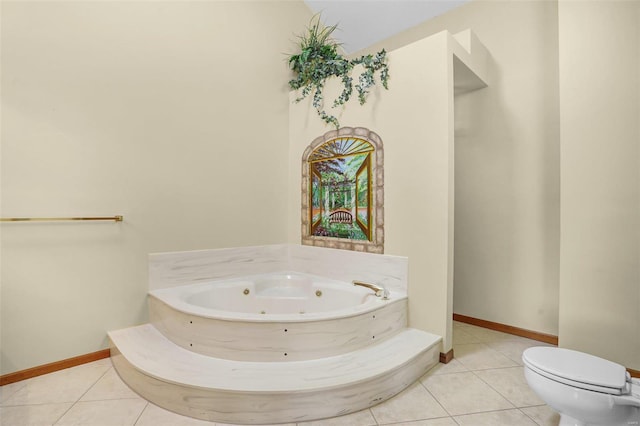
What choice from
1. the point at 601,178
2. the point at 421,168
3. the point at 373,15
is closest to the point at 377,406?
the point at 421,168

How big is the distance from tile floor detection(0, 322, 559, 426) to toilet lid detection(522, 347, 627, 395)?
0.37m

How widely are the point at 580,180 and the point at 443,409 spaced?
5.63ft

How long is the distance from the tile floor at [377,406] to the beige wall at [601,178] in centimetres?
60

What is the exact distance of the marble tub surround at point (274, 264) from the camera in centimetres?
251

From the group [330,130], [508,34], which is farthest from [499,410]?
[508,34]

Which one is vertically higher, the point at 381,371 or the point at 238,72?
the point at 238,72

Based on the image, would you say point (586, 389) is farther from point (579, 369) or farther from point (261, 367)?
point (261, 367)

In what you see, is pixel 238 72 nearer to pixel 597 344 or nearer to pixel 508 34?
pixel 508 34

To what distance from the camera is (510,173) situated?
282 cm

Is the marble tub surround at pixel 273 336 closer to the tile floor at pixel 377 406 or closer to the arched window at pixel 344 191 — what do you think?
the tile floor at pixel 377 406

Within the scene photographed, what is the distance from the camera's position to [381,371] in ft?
5.71

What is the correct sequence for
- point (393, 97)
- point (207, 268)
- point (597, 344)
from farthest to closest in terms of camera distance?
1. point (207, 268)
2. point (393, 97)
3. point (597, 344)

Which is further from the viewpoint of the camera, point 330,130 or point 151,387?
point 330,130

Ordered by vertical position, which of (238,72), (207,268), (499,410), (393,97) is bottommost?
(499,410)
